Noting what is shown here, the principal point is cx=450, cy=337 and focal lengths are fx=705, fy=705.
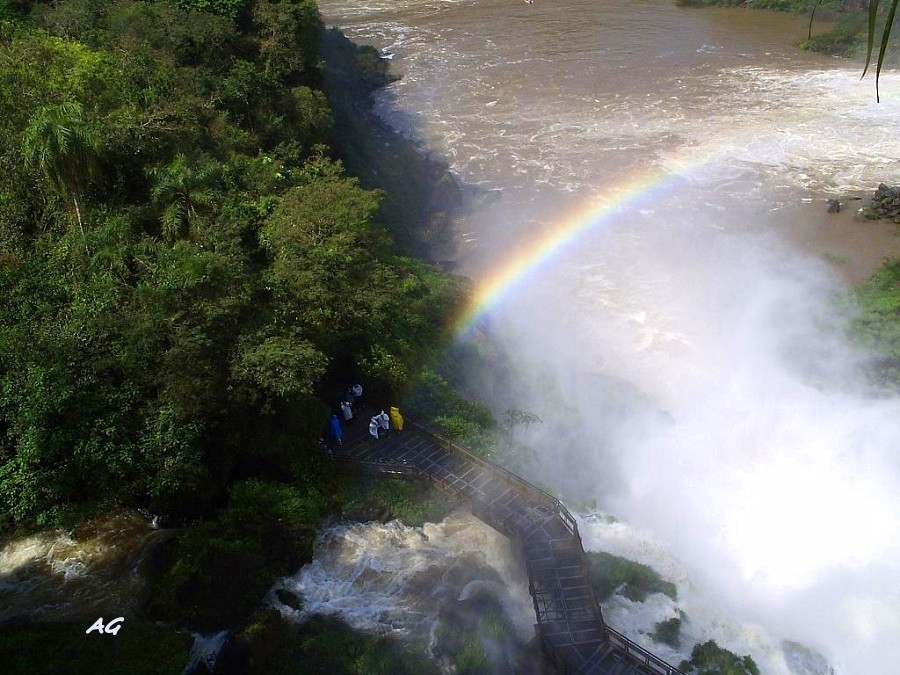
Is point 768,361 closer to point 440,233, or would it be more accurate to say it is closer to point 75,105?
point 440,233

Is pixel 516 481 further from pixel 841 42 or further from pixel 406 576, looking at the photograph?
pixel 841 42

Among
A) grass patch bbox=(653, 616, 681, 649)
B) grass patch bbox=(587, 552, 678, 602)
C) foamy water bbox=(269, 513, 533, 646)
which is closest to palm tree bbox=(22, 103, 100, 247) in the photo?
foamy water bbox=(269, 513, 533, 646)

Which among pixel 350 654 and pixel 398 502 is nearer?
pixel 350 654

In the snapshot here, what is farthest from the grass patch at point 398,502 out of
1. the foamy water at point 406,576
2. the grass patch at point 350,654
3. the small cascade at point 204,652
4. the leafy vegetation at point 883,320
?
the leafy vegetation at point 883,320

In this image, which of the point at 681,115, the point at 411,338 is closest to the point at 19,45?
the point at 411,338

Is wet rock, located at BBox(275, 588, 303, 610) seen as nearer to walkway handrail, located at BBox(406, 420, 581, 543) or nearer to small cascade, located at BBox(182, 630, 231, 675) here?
small cascade, located at BBox(182, 630, 231, 675)

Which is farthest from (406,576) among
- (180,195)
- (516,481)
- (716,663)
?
(180,195)
